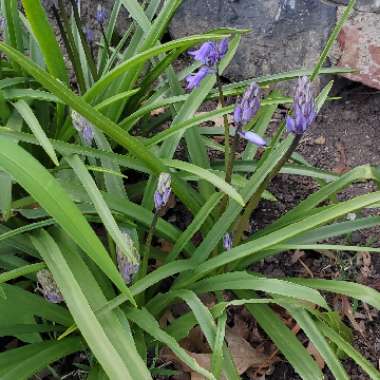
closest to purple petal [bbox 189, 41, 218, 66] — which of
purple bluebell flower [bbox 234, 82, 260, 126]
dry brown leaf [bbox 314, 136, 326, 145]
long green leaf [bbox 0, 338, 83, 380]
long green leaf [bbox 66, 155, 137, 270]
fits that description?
purple bluebell flower [bbox 234, 82, 260, 126]

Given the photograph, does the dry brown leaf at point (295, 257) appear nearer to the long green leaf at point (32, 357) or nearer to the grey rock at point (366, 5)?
the long green leaf at point (32, 357)

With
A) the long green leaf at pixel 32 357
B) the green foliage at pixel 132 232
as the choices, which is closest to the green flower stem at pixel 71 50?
the green foliage at pixel 132 232

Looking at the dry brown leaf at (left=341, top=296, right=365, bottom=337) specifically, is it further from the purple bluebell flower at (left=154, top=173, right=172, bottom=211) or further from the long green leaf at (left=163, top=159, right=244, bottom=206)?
the purple bluebell flower at (left=154, top=173, right=172, bottom=211)

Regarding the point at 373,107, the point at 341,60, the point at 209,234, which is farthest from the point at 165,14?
the point at 373,107

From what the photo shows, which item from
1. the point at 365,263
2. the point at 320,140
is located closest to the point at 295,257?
the point at 365,263

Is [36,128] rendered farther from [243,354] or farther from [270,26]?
[270,26]

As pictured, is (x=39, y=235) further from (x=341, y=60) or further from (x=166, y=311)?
(x=341, y=60)

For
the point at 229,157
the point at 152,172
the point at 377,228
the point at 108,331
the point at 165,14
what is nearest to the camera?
the point at 108,331
